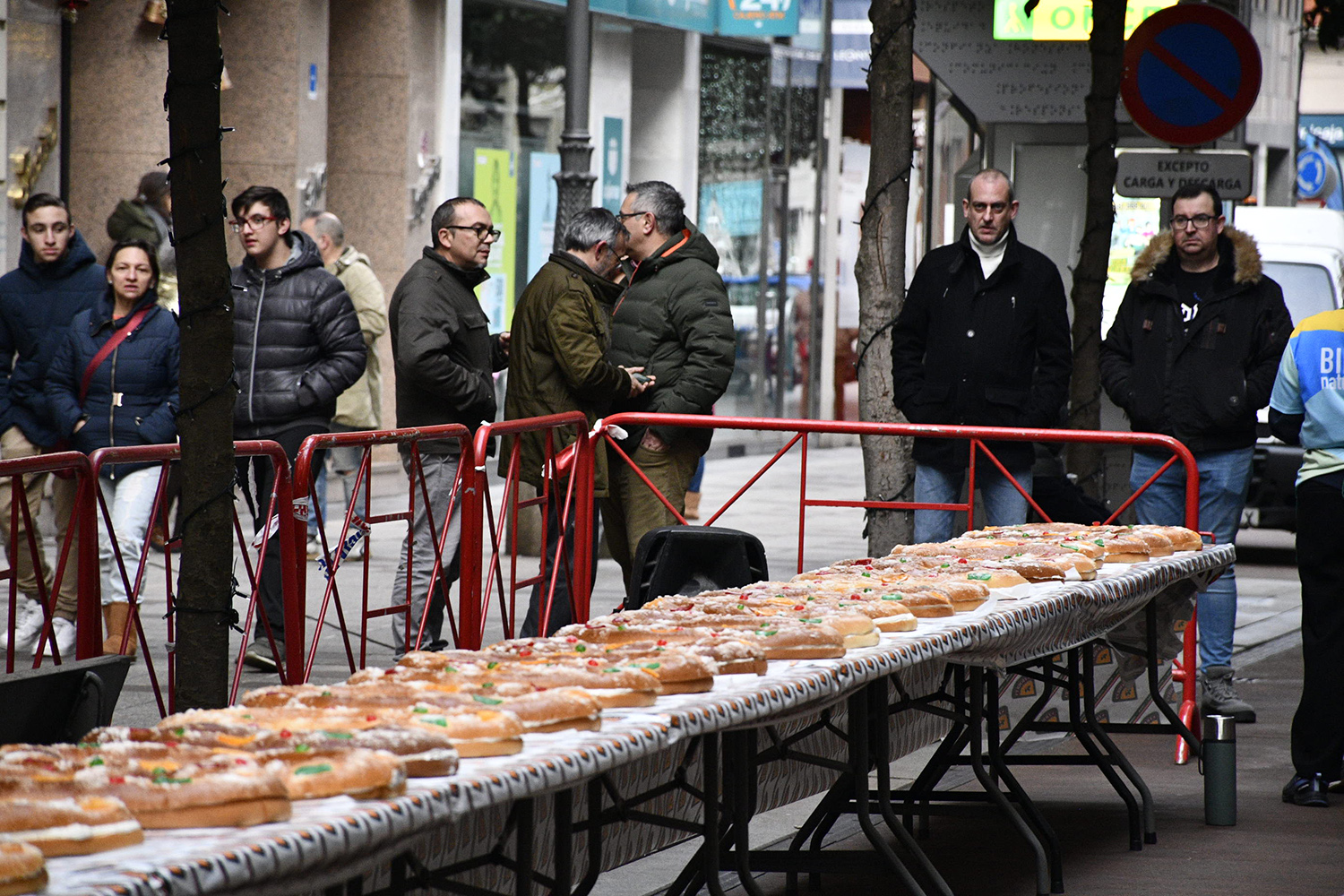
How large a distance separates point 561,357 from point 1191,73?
346 centimetres

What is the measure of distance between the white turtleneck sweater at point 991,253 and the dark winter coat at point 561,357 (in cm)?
156

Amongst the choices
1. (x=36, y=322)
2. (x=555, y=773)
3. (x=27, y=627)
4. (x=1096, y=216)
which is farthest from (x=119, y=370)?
(x=555, y=773)

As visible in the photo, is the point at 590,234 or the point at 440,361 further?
the point at 590,234

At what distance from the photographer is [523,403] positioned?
336 inches

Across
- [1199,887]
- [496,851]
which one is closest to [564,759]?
[496,851]

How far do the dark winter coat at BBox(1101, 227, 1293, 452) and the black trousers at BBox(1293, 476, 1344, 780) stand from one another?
1.37 m

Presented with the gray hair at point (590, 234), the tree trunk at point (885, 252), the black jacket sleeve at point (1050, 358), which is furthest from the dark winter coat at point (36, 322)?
the black jacket sleeve at point (1050, 358)

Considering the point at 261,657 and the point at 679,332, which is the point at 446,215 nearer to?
the point at 679,332

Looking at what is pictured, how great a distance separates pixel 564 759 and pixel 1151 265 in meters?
5.81

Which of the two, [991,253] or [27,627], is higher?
[991,253]

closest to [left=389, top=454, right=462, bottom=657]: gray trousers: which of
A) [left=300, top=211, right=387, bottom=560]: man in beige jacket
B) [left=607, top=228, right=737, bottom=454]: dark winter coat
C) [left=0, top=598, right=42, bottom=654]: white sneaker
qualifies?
[left=607, top=228, right=737, bottom=454]: dark winter coat

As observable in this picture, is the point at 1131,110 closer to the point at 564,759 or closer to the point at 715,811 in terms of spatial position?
the point at 715,811

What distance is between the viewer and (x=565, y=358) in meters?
8.29

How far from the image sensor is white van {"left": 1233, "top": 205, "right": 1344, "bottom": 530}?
14.4 metres
